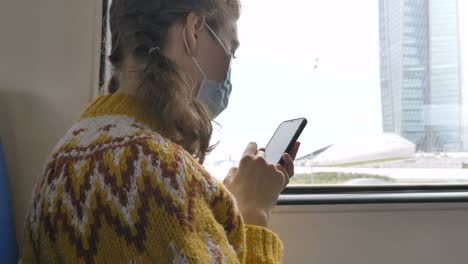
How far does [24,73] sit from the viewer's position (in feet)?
3.48

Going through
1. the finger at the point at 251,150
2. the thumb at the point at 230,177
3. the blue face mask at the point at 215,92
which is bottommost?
the thumb at the point at 230,177

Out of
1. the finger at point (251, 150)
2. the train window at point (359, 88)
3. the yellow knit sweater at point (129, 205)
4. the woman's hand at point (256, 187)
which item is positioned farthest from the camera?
the train window at point (359, 88)

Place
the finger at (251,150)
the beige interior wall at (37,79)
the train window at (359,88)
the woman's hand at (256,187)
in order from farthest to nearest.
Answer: the train window at (359,88) → the beige interior wall at (37,79) → the finger at (251,150) → the woman's hand at (256,187)

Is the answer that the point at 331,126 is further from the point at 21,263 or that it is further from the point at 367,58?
the point at 21,263

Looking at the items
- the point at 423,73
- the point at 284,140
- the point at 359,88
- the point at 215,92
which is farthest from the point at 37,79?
the point at 423,73

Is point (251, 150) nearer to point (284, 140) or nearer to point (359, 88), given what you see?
point (284, 140)

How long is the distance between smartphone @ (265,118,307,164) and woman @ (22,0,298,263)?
0.36ft

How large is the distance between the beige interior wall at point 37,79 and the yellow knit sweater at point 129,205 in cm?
51

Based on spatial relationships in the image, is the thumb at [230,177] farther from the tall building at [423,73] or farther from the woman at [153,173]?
the tall building at [423,73]

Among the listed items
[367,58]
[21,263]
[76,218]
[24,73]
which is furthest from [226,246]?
[367,58]

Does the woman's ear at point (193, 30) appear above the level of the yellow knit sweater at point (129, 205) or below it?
above

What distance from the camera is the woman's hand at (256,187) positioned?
711 mm

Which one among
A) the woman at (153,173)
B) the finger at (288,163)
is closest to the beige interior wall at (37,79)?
the woman at (153,173)

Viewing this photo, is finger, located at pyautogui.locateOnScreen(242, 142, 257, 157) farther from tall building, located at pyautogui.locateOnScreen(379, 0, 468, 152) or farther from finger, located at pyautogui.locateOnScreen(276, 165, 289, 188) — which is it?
tall building, located at pyautogui.locateOnScreen(379, 0, 468, 152)
